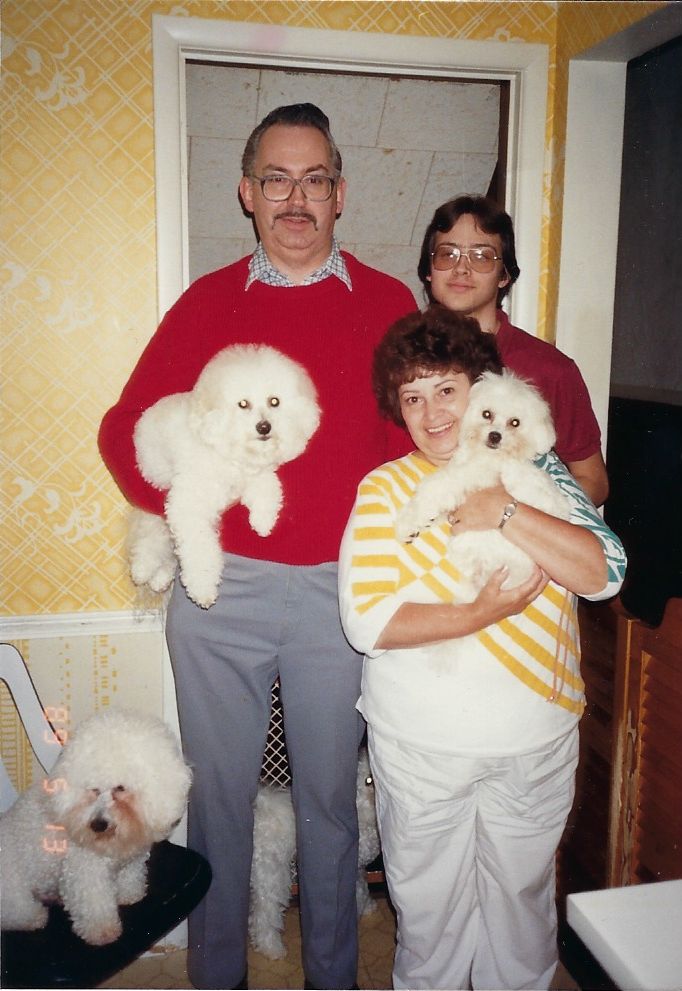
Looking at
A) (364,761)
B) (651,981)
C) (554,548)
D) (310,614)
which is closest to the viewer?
(651,981)

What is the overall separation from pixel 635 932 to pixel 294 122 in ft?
5.69

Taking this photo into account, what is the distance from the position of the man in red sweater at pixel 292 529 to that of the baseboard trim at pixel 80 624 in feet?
1.50

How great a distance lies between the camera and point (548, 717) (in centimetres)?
139

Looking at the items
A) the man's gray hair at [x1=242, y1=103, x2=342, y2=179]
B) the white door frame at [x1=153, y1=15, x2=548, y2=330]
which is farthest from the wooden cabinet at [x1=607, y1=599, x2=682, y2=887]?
the man's gray hair at [x1=242, y1=103, x2=342, y2=179]

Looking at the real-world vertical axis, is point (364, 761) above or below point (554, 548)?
below

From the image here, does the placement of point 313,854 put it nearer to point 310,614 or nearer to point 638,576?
point 310,614

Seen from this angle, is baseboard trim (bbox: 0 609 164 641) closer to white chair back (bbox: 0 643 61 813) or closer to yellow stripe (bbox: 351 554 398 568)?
white chair back (bbox: 0 643 61 813)

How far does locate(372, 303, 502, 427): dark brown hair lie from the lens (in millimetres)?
1459

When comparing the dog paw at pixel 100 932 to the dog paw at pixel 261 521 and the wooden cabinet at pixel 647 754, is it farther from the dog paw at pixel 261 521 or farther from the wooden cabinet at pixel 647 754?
the wooden cabinet at pixel 647 754

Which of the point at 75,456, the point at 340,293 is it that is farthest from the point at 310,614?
the point at 75,456

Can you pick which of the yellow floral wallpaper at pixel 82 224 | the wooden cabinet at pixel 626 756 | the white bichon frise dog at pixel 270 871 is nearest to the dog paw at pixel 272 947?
the white bichon frise dog at pixel 270 871

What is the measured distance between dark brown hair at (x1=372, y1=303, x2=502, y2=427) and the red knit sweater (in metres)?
0.16

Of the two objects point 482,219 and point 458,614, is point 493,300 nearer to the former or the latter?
point 482,219

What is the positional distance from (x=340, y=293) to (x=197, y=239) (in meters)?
1.50
